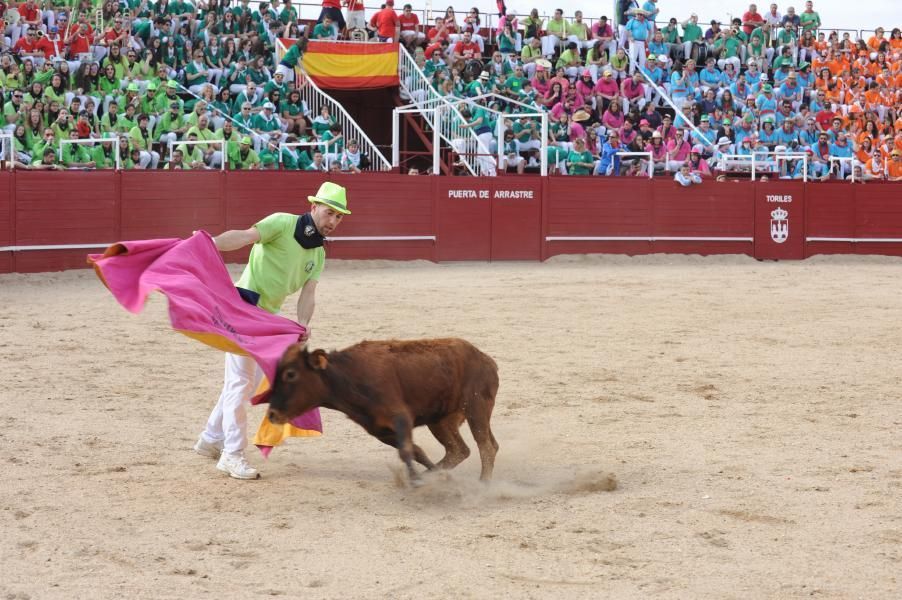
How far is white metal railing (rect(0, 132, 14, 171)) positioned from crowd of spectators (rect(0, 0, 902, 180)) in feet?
0.43

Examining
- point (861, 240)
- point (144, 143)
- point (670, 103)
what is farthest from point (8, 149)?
point (861, 240)

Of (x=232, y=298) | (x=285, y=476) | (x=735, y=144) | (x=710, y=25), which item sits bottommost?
(x=285, y=476)

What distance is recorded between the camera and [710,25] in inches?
1000

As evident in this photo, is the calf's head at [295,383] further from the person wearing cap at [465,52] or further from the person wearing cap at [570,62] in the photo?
the person wearing cap at [570,62]

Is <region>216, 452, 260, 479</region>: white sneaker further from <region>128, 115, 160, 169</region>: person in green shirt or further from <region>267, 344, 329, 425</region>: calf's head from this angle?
<region>128, 115, 160, 169</region>: person in green shirt

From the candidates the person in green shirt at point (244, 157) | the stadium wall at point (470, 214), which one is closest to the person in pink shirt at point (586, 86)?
the stadium wall at point (470, 214)

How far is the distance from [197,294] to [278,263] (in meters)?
0.54

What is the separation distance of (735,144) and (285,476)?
18047 millimetres

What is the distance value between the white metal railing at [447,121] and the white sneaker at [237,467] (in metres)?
12.6

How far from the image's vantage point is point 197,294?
5.37 meters

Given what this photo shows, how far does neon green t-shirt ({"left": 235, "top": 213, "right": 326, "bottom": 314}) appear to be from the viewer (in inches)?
226

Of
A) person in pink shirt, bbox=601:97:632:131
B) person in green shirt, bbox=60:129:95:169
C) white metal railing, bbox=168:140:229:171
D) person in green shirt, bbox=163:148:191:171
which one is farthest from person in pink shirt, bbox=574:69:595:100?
person in green shirt, bbox=60:129:95:169

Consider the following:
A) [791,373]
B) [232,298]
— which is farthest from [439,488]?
[791,373]

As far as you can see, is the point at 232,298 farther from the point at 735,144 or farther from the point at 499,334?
the point at 735,144
